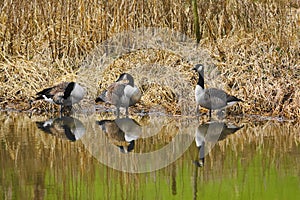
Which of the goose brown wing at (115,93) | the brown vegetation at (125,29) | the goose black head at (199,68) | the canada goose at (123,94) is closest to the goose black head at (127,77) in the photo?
the canada goose at (123,94)

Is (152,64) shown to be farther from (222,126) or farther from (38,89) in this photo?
(222,126)

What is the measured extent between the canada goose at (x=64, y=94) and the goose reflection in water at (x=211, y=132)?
7.75ft

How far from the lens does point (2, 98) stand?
12.6m

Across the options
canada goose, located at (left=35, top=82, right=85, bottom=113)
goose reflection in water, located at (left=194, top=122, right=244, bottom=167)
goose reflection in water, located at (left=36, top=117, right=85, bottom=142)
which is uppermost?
canada goose, located at (left=35, top=82, right=85, bottom=113)

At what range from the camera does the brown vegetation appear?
484 inches

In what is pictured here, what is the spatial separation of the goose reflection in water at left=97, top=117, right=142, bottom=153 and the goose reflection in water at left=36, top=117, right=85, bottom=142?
353 millimetres

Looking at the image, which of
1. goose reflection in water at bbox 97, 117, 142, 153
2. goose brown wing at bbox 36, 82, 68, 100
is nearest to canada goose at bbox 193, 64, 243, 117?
goose reflection in water at bbox 97, 117, 142, 153

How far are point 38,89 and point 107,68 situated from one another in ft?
4.23

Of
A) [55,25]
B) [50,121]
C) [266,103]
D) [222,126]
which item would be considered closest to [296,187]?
[222,126]

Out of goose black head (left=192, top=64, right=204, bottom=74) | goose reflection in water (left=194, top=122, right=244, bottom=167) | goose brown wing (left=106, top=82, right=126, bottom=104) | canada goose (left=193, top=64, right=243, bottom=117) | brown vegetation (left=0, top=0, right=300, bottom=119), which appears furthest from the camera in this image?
brown vegetation (left=0, top=0, right=300, bottom=119)

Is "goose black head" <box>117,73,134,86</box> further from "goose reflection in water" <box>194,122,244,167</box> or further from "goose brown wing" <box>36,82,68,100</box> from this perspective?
"goose reflection in water" <box>194,122,244,167</box>

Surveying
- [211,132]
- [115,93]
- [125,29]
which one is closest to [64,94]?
[115,93]

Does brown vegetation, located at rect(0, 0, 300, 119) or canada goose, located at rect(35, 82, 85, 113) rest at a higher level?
brown vegetation, located at rect(0, 0, 300, 119)

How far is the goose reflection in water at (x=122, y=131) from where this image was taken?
29.4ft
